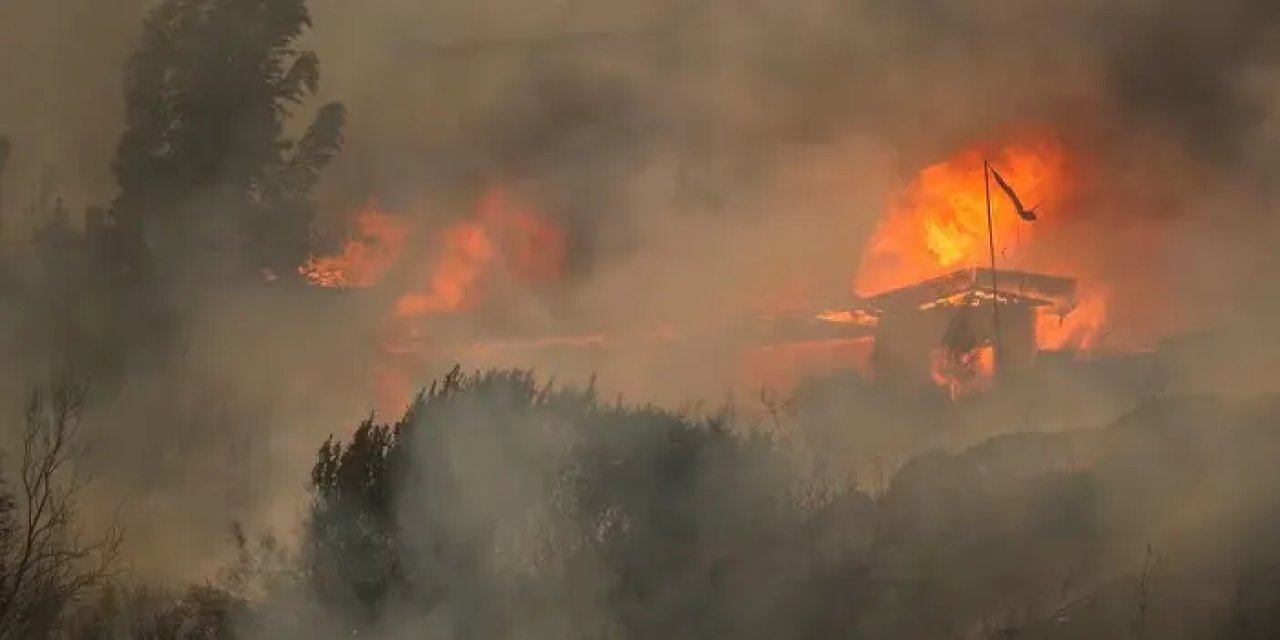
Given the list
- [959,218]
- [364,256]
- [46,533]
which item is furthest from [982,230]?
[46,533]

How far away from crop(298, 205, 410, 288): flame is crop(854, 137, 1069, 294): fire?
7.16 m

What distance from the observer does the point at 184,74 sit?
21125 millimetres

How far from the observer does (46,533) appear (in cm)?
1797

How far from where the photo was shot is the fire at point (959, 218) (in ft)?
55.8

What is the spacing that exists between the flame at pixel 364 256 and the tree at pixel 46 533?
142 inches

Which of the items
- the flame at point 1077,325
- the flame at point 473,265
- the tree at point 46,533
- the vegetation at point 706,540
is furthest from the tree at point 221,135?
the flame at point 1077,325

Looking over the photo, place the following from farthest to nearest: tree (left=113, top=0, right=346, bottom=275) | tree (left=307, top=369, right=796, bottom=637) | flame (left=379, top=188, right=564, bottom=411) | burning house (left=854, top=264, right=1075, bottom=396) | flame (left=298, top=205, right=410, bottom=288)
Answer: tree (left=113, top=0, right=346, bottom=275), flame (left=298, top=205, right=410, bottom=288), flame (left=379, top=188, right=564, bottom=411), burning house (left=854, top=264, right=1075, bottom=396), tree (left=307, top=369, right=796, bottom=637)

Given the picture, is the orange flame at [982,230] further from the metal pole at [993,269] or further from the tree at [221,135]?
the tree at [221,135]

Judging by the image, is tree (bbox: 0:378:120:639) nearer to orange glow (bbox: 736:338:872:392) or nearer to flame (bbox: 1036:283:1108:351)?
orange glow (bbox: 736:338:872:392)

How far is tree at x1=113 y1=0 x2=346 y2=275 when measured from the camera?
2100 cm

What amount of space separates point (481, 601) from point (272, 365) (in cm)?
731

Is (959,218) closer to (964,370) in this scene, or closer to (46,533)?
(964,370)

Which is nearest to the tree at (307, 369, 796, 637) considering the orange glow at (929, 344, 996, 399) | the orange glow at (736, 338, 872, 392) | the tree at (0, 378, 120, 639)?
the orange glow at (736, 338, 872, 392)

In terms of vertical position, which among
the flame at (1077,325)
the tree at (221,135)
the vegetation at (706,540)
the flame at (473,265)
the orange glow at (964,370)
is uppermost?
the tree at (221,135)
